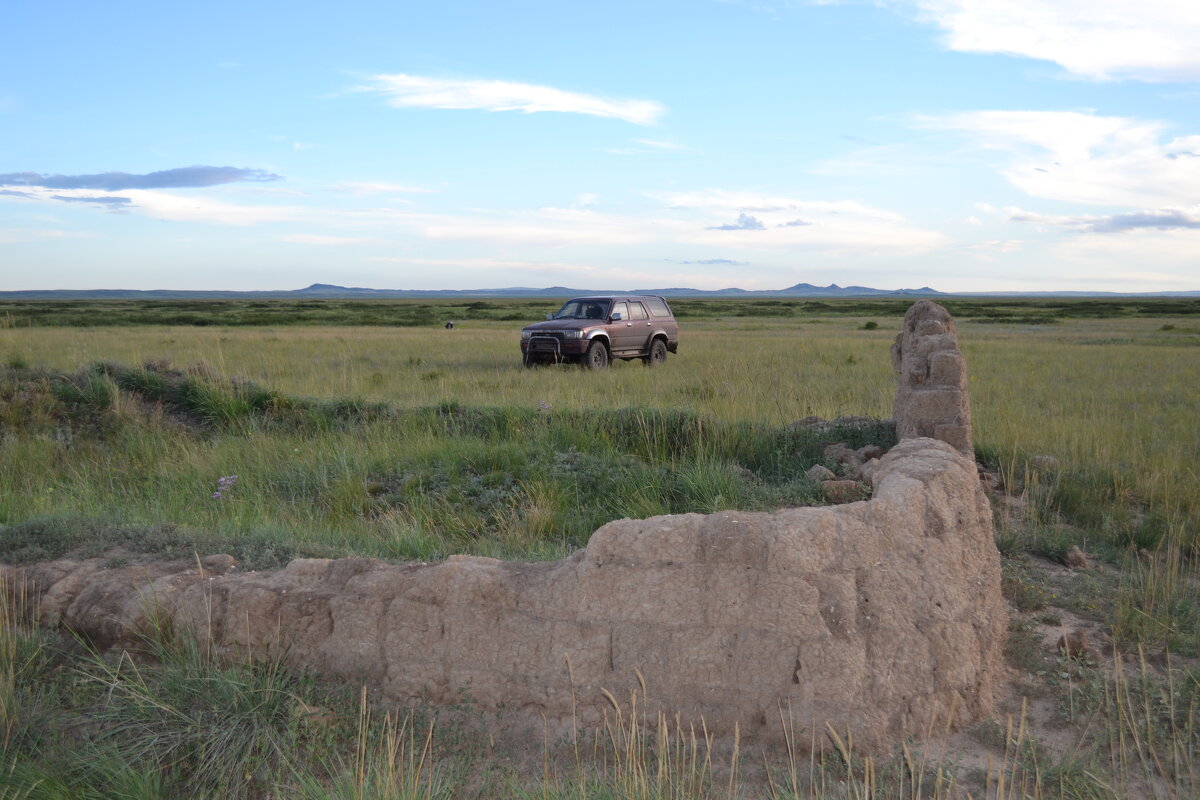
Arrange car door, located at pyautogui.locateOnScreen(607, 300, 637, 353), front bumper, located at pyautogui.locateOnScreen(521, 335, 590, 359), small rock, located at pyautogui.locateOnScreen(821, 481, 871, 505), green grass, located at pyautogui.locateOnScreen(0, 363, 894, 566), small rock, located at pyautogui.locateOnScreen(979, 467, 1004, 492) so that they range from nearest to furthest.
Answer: green grass, located at pyautogui.locateOnScreen(0, 363, 894, 566) → small rock, located at pyautogui.locateOnScreen(821, 481, 871, 505) → small rock, located at pyautogui.locateOnScreen(979, 467, 1004, 492) → front bumper, located at pyautogui.locateOnScreen(521, 335, 590, 359) → car door, located at pyautogui.locateOnScreen(607, 300, 637, 353)

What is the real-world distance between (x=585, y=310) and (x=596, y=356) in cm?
164

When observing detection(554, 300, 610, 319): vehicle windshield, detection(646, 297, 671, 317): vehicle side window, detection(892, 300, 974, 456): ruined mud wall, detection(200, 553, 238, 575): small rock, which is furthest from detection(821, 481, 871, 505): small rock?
detection(646, 297, 671, 317): vehicle side window

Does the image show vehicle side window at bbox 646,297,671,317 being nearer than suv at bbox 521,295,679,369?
No

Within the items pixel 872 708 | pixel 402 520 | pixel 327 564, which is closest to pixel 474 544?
pixel 402 520

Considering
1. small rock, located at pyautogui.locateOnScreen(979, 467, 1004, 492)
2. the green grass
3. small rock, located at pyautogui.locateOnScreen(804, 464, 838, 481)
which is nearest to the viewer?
the green grass

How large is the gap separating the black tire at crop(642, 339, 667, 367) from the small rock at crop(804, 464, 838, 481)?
1358cm

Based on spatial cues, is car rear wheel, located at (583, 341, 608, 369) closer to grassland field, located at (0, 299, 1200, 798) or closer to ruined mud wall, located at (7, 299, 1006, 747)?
grassland field, located at (0, 299, 1200, 798)

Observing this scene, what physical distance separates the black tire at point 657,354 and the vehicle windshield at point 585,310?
171 cm

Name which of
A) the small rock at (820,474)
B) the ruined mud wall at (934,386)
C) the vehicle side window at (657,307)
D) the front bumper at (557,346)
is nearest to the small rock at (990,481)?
the ruined mud wall at (934,386)

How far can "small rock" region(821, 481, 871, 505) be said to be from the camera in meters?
6.77

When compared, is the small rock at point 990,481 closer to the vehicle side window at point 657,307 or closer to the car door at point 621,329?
the car door at point 621,329

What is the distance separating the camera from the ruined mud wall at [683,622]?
3875 mm

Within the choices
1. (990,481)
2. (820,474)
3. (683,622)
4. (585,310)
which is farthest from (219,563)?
(585,310)

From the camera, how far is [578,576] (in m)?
4.16
